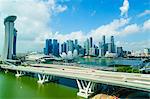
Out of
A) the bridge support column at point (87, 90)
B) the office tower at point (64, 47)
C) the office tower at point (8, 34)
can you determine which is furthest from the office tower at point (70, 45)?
the bridge support column at point (87, 90)

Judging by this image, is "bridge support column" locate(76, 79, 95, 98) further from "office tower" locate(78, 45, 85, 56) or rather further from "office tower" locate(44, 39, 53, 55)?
"office tower" locate(78, 45, 85, 56)

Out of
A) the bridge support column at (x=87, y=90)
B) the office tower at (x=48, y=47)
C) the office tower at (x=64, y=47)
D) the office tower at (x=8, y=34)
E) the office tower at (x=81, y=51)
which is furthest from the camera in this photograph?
the office tower at (x=81, y=51)

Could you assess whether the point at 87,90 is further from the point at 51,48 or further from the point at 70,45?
the point at 70,45

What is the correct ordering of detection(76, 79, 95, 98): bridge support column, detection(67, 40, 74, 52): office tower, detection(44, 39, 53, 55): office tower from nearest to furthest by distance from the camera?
detection(76, 79, 95, 98): bridge support column < detection(44, 39, 53, 55): office tower < detection(67, 40, 74, 52): office tower

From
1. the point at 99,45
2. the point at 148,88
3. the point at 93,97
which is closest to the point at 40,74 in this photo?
the point at 93,97

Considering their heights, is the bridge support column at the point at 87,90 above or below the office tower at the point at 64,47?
below

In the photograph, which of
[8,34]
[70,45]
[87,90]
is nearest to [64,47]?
[70,45]

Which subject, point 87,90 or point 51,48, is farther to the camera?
point 51,48

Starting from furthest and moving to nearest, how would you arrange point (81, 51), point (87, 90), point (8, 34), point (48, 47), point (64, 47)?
1. point (81, 51)
2. point (64, 47)
3. point (48, 47)
4. point (8, 34)
5. point (87, 90)

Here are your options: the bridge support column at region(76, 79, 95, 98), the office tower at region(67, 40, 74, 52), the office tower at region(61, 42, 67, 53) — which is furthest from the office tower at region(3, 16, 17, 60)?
the bridge support column at region(76, 79, 95, 98)

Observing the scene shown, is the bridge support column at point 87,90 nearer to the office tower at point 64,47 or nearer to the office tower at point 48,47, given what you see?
the office tower at point 48,47

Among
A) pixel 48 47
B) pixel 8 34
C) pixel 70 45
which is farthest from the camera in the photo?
pixel 70 45
